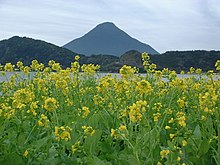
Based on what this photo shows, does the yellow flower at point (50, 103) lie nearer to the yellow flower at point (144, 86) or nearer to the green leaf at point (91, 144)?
the green leaf at point (91, 144)

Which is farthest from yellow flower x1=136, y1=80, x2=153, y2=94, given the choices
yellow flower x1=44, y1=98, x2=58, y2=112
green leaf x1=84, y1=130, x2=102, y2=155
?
yellow flower x1=44, y1=98, x2=58, y2=112

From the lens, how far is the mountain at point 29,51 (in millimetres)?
19609

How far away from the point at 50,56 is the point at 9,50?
15.3 feet

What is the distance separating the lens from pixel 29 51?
20469mm

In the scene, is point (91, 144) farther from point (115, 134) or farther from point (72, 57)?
point (72, 57)

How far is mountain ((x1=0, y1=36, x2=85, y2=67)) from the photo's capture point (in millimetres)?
19609

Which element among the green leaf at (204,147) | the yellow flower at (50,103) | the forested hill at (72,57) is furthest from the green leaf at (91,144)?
the forested hill at (72,57)

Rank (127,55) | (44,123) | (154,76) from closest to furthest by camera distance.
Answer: (44,123) → (154,76) → (127,55)

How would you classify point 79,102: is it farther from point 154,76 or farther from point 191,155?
point 191,155

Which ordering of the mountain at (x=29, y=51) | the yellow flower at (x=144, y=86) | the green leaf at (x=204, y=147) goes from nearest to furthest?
the green leaf at (x=204, y=147), the yellow flower at (x=144, y=86), the mountain at (x=29, y=51)

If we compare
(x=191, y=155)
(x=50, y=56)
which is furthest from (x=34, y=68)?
(x=50, y=56)

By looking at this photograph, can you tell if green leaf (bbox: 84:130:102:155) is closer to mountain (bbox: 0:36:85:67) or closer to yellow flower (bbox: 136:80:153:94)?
yellow flower (bbox: 136:80:153:94)

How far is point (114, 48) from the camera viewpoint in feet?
608

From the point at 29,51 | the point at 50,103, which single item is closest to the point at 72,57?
the point at 29,51
